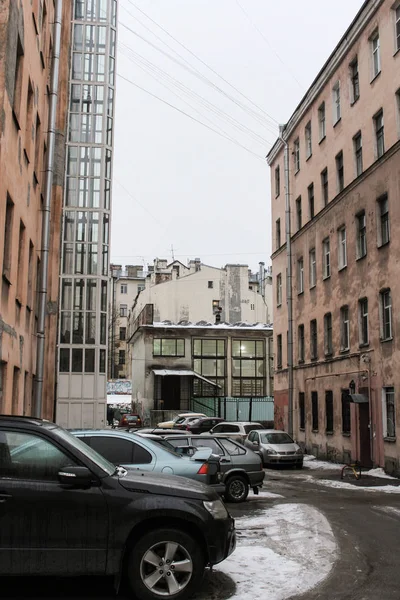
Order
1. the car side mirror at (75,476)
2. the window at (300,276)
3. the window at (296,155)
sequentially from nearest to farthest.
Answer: the car side mirror at (75,476) → the window at (300,276) → the window at (296,155)

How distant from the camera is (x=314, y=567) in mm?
8086

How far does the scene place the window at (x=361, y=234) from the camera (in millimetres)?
26750

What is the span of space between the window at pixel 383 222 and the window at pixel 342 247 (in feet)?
11.4

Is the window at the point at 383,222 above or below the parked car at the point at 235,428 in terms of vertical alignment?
above

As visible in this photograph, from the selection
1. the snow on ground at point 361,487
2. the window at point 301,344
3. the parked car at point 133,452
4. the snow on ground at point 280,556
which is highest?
the window at point 301,344

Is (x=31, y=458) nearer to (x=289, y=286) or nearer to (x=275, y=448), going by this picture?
Answer: (x=275, y=448)

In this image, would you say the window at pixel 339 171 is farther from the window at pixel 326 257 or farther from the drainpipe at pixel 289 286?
the drainpipe at pixel 289 286

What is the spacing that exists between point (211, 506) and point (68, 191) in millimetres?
35826

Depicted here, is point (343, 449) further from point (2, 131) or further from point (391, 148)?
point (2, 131)

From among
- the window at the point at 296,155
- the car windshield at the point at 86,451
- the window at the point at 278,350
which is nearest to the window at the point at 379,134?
the window at the point at 296,155

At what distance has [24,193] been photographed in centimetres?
1582

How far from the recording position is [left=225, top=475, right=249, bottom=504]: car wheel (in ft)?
50.2

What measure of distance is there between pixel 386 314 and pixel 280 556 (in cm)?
1691

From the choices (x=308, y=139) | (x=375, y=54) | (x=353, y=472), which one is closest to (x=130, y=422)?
(x=308, y=139)
